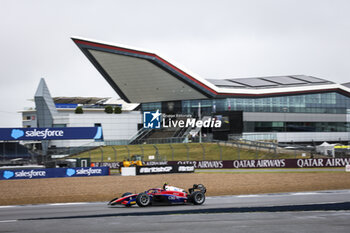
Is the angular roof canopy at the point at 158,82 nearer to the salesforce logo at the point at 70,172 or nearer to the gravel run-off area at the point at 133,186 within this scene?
the salesforce logo at the point at 70,172

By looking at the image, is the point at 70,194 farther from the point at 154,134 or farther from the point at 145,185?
the point at 154,134

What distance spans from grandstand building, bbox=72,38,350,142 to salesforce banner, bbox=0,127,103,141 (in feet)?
127

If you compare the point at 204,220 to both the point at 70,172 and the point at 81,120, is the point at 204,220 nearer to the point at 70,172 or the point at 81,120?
the point at 70,172

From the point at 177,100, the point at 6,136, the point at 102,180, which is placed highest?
the point at 177,100

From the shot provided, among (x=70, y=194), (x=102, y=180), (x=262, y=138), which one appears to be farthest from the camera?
(x=262, y=138)

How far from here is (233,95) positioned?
256 feet

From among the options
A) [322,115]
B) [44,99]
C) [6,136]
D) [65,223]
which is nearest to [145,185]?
[6,136]

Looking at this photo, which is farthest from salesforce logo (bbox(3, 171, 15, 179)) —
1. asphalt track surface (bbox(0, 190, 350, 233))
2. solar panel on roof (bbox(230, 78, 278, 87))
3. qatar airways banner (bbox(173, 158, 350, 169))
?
solar panel on roof (bbox(230, 78, 278, 87))

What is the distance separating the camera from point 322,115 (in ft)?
273

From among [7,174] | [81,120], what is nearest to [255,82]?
[81,120]

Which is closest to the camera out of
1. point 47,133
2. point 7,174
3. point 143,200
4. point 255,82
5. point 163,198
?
point 143,200

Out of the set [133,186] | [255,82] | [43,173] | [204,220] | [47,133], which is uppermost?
[255,82]

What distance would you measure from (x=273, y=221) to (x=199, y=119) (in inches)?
2474

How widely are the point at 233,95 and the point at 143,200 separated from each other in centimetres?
6096
